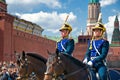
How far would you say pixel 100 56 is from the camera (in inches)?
308

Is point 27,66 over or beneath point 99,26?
beneath

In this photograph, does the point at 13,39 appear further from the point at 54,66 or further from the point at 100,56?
the point at 54,66

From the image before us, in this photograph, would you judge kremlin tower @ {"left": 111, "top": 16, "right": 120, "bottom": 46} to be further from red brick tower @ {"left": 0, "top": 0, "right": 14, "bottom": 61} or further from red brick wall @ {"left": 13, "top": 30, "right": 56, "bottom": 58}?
red brick tower @ {"left": 0, "top": 0, "right": 14, "bottom": 61}

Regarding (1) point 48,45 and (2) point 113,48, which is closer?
(1) point 48,45

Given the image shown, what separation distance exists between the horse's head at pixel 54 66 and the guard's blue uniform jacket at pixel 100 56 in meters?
0.81

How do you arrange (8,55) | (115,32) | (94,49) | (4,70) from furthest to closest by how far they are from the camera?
(115,32) < (8,55) < (4,70) < (94,49)

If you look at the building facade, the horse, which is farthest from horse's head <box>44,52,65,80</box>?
the building facade

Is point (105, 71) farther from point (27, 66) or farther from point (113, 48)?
point (113, 48)

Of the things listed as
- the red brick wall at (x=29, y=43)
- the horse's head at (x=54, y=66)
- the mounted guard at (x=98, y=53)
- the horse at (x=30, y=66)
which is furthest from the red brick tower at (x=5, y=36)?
the horse's head at (x=54, y=66)

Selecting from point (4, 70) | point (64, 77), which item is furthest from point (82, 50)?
point (64, 77)

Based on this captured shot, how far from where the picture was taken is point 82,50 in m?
89.2

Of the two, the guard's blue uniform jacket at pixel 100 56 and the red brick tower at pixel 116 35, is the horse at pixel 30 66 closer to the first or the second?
the guard's blue uniform jacket at pixel 100 56

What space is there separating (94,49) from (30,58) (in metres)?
1.72

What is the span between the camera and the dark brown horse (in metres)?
7.14
